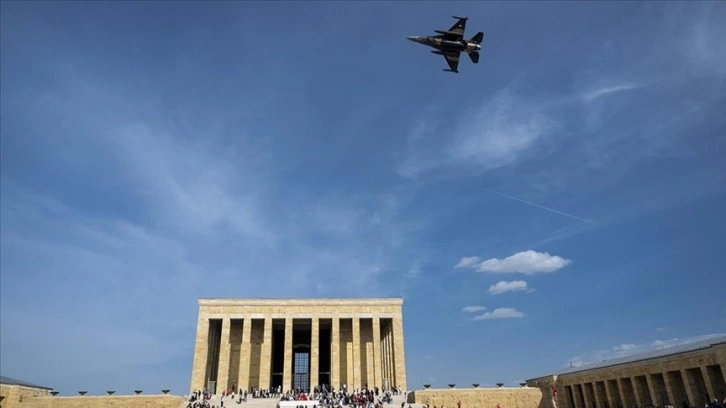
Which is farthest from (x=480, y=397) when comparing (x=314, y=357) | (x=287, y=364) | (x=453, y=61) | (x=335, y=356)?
(x=453, y=61)

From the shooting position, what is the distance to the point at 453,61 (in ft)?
73.6

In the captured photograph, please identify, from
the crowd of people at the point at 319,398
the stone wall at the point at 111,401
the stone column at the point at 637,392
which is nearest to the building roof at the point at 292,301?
the crowd of people at the point at 319,398

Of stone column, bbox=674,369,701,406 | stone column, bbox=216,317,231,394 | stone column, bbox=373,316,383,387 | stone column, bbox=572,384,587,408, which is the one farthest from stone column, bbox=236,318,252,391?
stone column, bbox=674,369,701,406

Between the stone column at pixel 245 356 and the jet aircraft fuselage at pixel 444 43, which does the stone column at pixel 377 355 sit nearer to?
the stone column at pixel 245 356

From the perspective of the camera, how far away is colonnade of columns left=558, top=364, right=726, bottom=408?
27.0 metres

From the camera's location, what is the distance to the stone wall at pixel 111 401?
32594 millimetres

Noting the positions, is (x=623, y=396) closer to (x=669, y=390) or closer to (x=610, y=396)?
(x=610, y=396)

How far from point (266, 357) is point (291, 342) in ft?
7.84

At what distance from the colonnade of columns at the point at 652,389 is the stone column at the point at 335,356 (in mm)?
18515

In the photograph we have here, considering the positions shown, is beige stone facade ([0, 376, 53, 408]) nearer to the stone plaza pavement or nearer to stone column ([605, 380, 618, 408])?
the stone plaza pavement

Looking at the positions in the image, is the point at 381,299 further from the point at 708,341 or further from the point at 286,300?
the point at 708,341

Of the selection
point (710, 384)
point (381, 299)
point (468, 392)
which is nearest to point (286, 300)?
point (381, 299)

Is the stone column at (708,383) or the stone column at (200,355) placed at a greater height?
the stone column at (200,355)

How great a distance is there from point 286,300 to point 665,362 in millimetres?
28408
